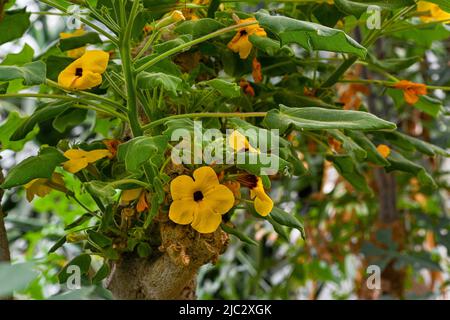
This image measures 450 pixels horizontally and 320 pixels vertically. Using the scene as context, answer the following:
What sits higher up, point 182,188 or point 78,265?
point 182,188

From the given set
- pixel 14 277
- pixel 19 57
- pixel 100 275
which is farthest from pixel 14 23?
pixel 14 277

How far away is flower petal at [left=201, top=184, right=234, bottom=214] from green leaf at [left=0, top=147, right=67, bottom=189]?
14 centimetres

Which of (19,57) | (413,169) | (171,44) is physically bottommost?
(413,169)

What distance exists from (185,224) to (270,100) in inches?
9.2

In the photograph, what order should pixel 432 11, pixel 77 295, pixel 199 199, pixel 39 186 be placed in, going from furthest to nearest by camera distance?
pixel 432 11 < pixel 39 186 < pixel 199 199 < pixel 77 295

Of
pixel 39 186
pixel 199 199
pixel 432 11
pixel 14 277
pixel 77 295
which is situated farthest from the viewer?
pixel 432 11

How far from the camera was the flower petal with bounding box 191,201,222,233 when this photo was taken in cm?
62

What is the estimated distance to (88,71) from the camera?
2.04 feet

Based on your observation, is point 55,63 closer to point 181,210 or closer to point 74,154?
point 74,154

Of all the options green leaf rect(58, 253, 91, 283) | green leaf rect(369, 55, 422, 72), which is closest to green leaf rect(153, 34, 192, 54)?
green leaf rect(58, 253, 91, 283)

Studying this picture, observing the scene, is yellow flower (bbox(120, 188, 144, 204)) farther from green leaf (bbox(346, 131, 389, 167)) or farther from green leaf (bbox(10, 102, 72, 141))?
green leaf (bbox(346, 131, 389, 167))

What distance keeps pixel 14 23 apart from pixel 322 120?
355 mm
